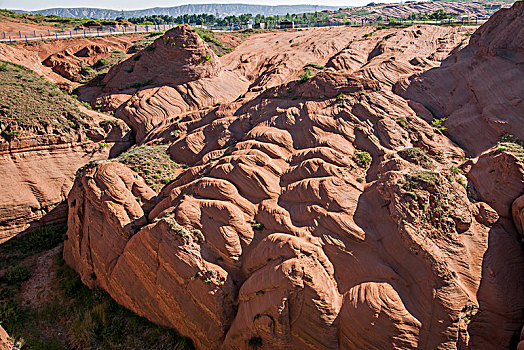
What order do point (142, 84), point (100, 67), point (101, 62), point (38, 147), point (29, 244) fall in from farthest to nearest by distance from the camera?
point (101, 62) < point (100, 67) < point (142, 84) < point (38, 147) < point (29, 244)

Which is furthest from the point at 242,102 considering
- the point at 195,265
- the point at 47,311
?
the point at 47,311

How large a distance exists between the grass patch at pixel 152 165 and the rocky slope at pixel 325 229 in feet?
1.65

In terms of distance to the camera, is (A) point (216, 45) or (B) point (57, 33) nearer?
(A) point (216, 45)

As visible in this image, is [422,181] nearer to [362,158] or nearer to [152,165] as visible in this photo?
[362,158]

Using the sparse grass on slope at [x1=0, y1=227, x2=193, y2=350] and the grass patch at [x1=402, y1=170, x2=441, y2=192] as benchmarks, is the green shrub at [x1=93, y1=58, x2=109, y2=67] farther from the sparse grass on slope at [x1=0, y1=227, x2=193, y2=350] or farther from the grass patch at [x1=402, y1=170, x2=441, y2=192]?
the grass patch at [x1=402, y1=170, x2=441, y2=192]

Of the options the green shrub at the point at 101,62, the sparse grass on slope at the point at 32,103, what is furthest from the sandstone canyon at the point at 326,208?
the green shrub at the point at 101,62

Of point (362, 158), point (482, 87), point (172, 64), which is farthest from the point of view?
point (172, 64)

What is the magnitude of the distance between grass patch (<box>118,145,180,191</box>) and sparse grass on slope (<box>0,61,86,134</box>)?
753 centimetres

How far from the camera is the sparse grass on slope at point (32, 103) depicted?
22.4 m

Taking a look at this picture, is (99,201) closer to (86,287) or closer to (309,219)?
(86,287)

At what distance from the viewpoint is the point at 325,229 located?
13.6m

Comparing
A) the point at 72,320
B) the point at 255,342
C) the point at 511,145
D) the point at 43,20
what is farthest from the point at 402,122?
the point at 43,20

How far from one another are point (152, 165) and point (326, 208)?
10.2 meters

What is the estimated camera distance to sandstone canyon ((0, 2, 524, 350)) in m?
11.8
